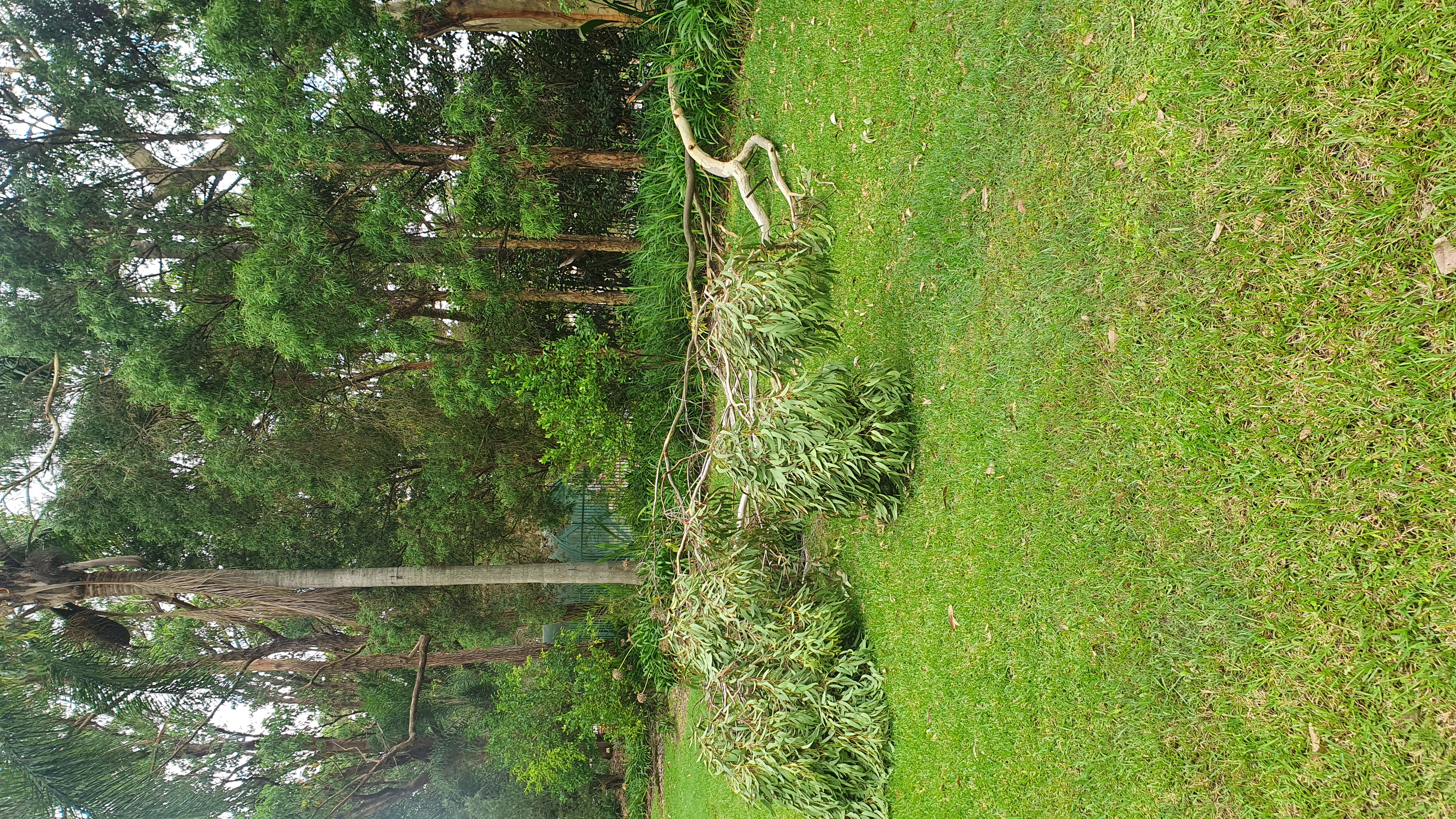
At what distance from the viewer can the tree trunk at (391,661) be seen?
36.1 feet

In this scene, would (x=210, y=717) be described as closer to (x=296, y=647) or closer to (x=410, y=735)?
(x=296, y=647)

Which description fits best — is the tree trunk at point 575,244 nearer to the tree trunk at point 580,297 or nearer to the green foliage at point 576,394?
the tree trunk at point 580,297

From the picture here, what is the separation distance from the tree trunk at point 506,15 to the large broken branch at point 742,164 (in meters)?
1.28

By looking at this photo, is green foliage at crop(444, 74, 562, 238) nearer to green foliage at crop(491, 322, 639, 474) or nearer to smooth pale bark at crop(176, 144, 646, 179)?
smooth pale bark at crop(176, 144, 646, 179)

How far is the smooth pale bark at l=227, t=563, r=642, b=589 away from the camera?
8.78m

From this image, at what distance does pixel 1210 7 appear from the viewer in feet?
9.49

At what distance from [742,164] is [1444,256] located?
229 inches

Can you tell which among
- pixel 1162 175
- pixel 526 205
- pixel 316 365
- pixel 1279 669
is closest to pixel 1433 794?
pixel 1279 669

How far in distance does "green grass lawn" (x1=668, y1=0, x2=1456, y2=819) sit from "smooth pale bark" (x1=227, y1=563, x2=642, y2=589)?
5.31 m

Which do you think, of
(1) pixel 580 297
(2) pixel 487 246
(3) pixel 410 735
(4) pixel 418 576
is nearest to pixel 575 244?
(1) pixel 580 297

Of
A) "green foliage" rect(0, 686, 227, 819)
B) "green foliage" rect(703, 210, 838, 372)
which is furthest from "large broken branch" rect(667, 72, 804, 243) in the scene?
"green foliage" rect(0, 686, 227, 819)

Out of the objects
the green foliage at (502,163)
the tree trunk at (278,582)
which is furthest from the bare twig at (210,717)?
the green foliage at (502,163)

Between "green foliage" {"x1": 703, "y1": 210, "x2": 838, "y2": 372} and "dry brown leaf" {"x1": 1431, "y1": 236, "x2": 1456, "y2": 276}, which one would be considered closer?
"dry brown leaf" {"x1": 1431, "y1": 236, "x2": 1456, "y2": 276}

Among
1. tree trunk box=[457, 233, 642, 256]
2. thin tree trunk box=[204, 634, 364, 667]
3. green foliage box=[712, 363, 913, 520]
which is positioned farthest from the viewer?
thin tree trunk box=[204, 634, 364, 667]
